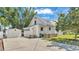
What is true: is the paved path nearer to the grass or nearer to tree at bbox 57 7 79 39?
the grass

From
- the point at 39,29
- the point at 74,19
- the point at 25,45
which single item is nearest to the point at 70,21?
the point at 74,19

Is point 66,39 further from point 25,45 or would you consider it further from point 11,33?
point 11,33

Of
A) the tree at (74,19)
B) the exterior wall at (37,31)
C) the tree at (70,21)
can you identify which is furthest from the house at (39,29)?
the tree at (74,19)

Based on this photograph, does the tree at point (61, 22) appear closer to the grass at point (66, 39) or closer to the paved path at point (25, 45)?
the grass at point (66, 39)

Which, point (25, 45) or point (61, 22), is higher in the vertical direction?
point (61, 22)

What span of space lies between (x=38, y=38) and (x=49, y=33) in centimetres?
17

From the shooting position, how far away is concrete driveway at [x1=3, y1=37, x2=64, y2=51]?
251cm

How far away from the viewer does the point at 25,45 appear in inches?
99.1

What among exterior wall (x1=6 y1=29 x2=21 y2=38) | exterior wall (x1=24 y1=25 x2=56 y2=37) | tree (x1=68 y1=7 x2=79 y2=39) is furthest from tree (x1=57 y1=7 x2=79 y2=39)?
exterior wall (x1=6 y1=29 x2=21 y2=38)
